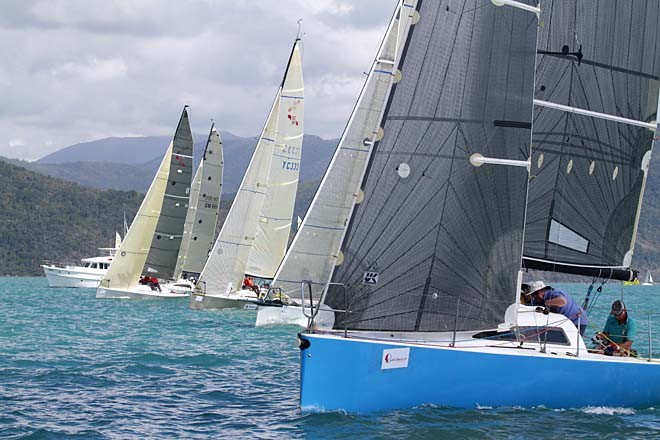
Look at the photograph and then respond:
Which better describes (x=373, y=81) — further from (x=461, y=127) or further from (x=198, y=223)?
(x=198, y=223)

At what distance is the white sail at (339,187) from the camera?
925 inches

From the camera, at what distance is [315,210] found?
923 inches

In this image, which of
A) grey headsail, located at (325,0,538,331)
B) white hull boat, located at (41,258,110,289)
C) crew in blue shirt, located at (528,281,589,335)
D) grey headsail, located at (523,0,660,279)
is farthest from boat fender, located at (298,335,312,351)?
white hull boat, located at (41,258,110,289)

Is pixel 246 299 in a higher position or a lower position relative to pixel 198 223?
lower

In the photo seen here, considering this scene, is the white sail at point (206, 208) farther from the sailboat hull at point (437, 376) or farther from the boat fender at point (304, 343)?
the boat fender at point (304, 343)

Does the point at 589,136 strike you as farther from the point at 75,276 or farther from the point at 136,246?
the point at 75,276

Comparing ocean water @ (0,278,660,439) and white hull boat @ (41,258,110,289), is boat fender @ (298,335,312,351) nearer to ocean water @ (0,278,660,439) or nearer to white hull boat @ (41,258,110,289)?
ocean water @ (0,278,660,439)

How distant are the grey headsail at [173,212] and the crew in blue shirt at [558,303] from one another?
36712 mm

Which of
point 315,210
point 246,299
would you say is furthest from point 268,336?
point 246,299

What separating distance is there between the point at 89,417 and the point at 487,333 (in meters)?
5.77

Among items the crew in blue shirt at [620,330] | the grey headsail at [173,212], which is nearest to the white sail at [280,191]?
the grey headsail at [173,212]

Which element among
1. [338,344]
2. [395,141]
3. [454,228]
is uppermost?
[395,141]

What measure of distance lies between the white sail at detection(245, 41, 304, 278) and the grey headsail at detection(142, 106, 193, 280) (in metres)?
12.7

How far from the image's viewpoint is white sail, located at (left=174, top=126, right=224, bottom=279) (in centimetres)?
5303
